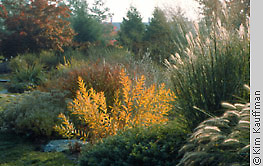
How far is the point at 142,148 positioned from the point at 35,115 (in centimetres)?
280

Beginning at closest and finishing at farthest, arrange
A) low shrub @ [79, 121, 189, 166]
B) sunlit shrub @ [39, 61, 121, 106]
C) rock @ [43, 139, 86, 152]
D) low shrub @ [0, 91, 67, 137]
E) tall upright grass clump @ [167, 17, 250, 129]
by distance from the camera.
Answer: low shrub @ [79, 121, 189, 166] → tall upright grass clump @ [167, 17, 250, 129] → rock @ [43, 139, 86, 152] → low shrub @ [0, 91, 67, 137] → sunlit shrub @ [39, 61, 121, 106]

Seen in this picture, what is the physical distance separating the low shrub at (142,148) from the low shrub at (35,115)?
1.94m

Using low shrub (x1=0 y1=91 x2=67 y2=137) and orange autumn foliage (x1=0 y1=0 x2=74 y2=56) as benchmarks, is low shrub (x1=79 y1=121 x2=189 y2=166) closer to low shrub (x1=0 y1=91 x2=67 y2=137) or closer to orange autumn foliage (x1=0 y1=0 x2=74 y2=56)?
low shrub (x1=0 y1=91 x2=67 y2=137)

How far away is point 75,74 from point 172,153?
364cm

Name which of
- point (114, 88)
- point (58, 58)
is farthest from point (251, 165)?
point (58, 58)

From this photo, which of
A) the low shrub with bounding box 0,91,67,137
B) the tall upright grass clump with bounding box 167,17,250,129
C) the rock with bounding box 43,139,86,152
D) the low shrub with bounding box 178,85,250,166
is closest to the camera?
the low shrub with bounding box 178,85,250,166

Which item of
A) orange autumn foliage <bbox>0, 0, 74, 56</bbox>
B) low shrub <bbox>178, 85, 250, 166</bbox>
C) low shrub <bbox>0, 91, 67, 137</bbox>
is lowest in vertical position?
low shrub <bbox>0, 91, 67, 137</bbox>

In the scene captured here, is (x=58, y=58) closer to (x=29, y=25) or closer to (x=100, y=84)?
(x=29, y=25)

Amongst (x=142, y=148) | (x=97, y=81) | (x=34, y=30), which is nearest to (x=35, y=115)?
(x=97, y=81)

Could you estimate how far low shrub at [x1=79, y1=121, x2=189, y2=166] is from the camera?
280 cm

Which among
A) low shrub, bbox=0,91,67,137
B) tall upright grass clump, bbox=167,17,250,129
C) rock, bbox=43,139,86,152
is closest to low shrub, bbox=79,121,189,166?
tall upright grass clump, bbox=167,17,250,129

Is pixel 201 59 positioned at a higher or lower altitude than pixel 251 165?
higher

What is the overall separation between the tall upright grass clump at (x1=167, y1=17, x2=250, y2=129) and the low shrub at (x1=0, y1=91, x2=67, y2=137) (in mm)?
2724

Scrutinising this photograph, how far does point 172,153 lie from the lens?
287 centimetres
